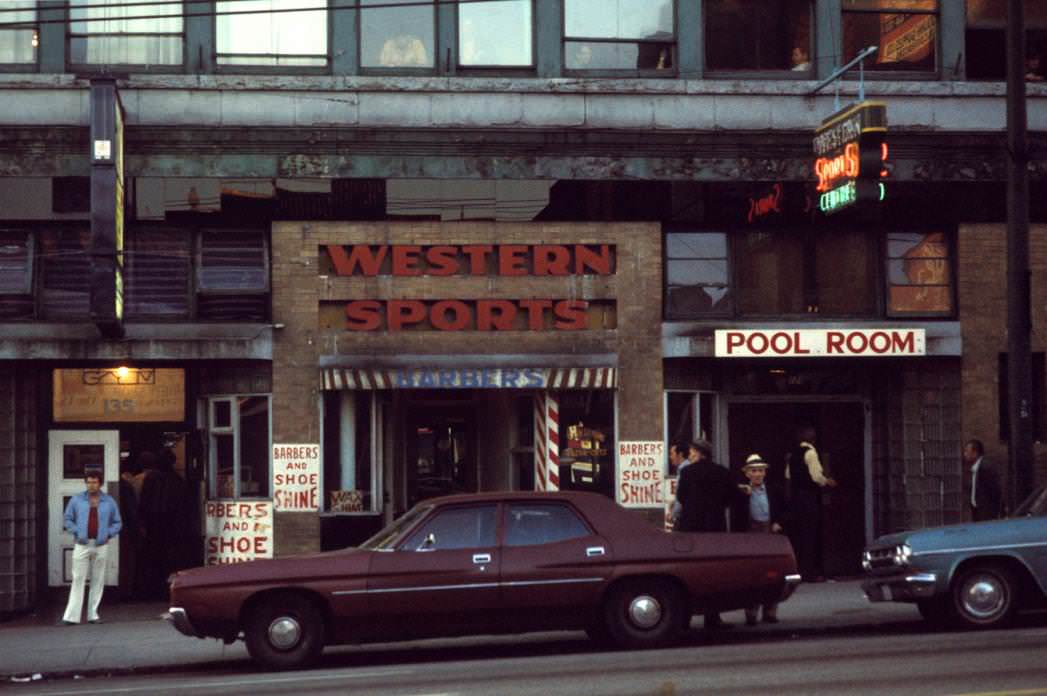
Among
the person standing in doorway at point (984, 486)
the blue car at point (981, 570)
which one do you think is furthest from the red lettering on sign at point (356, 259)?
the blue car at point (981, 570)

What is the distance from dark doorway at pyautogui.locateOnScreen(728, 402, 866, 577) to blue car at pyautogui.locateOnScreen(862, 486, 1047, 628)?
616cm

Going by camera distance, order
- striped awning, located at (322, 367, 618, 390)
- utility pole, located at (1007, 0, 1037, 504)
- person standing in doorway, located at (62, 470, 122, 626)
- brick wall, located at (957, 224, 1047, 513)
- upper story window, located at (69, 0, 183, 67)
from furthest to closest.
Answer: brick wall, located at (957, 224, 1047, 513)
upper story window, located at (69, 0, 183, 67)
striped awning, located at (322, 367, 618, 390)
person standing in doorway, located at (62, 470, 122, 626)
utility pole, located at (1007, 0, 1037, 504)

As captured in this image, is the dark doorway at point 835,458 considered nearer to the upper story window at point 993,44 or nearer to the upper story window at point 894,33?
the upper story window at point 894,33

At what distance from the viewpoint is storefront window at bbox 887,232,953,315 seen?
67.8 feet

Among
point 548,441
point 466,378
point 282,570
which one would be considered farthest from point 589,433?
point 282,570

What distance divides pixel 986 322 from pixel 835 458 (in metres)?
2.62

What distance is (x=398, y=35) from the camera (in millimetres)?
20094

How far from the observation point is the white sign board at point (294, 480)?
19594 millimetres

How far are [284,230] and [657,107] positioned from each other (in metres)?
4.93

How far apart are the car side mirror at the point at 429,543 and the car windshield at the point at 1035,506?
18.6ft

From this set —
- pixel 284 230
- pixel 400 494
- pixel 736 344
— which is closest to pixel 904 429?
pixel 736 344

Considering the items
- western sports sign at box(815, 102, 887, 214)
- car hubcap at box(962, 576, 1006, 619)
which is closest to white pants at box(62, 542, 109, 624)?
western sports sign at box(815, 102, 887, 214)

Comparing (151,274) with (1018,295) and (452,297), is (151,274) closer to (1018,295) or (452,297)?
(452,297)

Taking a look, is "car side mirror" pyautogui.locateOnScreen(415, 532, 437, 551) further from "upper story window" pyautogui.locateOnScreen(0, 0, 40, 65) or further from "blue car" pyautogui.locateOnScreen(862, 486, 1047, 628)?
"upper story window" pyautogui.locateOnScreen(0, 0, 40, 65)
